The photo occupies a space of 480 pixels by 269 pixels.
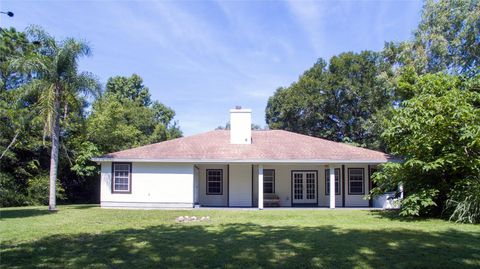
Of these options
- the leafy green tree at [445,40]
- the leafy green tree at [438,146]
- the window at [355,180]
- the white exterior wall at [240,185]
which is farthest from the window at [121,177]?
the leafy green tree at [445,40]

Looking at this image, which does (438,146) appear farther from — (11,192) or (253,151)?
(11,192)

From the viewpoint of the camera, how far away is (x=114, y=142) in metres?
28.7

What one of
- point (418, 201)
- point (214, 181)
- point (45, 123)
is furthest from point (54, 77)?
point (418, 201)

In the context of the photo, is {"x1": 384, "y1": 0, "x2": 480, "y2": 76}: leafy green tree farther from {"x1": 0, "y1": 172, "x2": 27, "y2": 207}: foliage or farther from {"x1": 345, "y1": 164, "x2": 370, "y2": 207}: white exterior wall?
{"x1": 0, "y1": 172, "x2": 27, "y2": 207}: foliage

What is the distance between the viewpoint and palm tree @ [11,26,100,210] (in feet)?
59.7

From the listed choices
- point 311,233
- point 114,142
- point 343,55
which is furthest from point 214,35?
point 343,55

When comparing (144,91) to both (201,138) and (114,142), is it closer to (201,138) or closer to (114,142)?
(114,142)

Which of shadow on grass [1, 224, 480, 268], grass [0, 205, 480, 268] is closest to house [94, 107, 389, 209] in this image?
grass [0, 205, 480, 268]

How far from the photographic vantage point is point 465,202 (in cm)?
1289

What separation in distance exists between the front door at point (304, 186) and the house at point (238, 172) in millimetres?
53

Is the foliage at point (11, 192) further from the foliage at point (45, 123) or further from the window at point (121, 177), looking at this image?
the window at point (121, 177)

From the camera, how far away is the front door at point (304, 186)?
23.5m

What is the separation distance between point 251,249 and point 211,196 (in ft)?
50.0

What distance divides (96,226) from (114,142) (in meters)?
17.0
